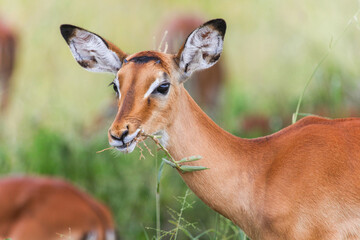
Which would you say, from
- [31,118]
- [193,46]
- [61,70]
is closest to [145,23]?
[61,70]

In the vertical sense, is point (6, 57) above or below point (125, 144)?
below

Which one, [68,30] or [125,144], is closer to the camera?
[125,144]

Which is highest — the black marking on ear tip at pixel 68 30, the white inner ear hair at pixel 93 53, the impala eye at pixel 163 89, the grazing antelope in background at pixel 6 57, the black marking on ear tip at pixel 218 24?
the black marking on ear tip at pixel 218 24

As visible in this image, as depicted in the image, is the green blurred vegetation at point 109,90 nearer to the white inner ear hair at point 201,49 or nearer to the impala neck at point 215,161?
the impala neck at point 215,161

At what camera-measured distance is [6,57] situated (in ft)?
37.6

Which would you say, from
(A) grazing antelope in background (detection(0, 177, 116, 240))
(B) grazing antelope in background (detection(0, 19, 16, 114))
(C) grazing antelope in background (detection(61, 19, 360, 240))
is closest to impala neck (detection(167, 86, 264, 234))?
(C) grazing antelope in background (detection(61, 19, 360, 240))

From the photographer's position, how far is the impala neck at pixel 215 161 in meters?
3.63

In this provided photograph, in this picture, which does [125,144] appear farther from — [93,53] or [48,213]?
[48,213]

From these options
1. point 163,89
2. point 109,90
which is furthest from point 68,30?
point 109,90

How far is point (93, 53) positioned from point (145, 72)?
1.52ft

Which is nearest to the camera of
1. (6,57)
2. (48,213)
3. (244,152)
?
(244,152)

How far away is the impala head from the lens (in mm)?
3527

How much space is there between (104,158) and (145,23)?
486 cm

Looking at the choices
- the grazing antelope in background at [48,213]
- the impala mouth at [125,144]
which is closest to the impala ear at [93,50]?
the impala mouth at [125,144]
